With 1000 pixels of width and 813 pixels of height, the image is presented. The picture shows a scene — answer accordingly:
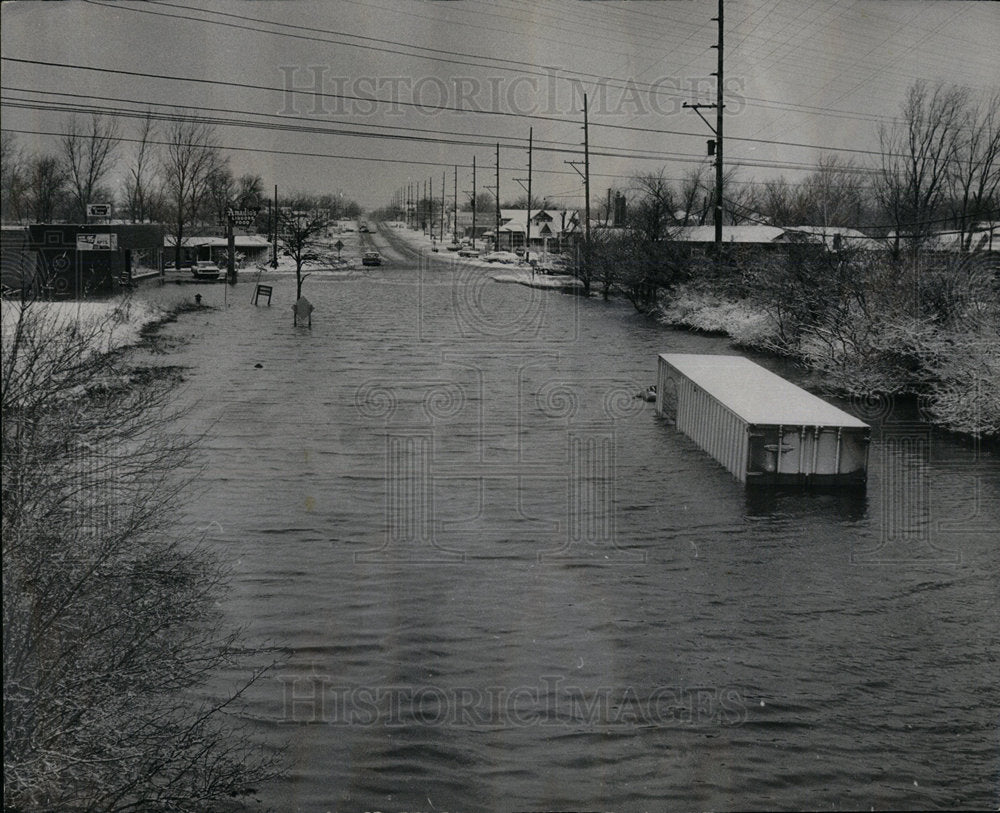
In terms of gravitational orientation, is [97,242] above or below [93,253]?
above

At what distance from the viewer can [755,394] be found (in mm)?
27062

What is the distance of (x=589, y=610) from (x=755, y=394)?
12.6m

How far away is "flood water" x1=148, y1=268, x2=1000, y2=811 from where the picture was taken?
11281mm

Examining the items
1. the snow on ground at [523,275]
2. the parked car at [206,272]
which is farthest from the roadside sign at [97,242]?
the snow on ground at [523,275]

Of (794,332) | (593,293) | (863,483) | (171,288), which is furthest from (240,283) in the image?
(863,483)

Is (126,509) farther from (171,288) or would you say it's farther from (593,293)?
(593,293)

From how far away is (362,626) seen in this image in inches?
605

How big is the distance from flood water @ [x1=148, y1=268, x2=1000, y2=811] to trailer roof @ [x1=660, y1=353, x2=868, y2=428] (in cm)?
174

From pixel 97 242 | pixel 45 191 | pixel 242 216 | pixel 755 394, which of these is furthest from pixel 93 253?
pixel 755 394

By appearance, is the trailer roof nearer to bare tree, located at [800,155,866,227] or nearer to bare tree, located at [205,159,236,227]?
bare tree, located at [800,155,866,227]

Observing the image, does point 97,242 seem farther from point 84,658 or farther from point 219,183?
point 219,183

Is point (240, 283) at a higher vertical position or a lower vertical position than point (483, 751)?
higher

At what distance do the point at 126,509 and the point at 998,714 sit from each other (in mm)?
14104

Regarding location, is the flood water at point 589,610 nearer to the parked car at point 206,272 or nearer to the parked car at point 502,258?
the parked car at point 206,272
